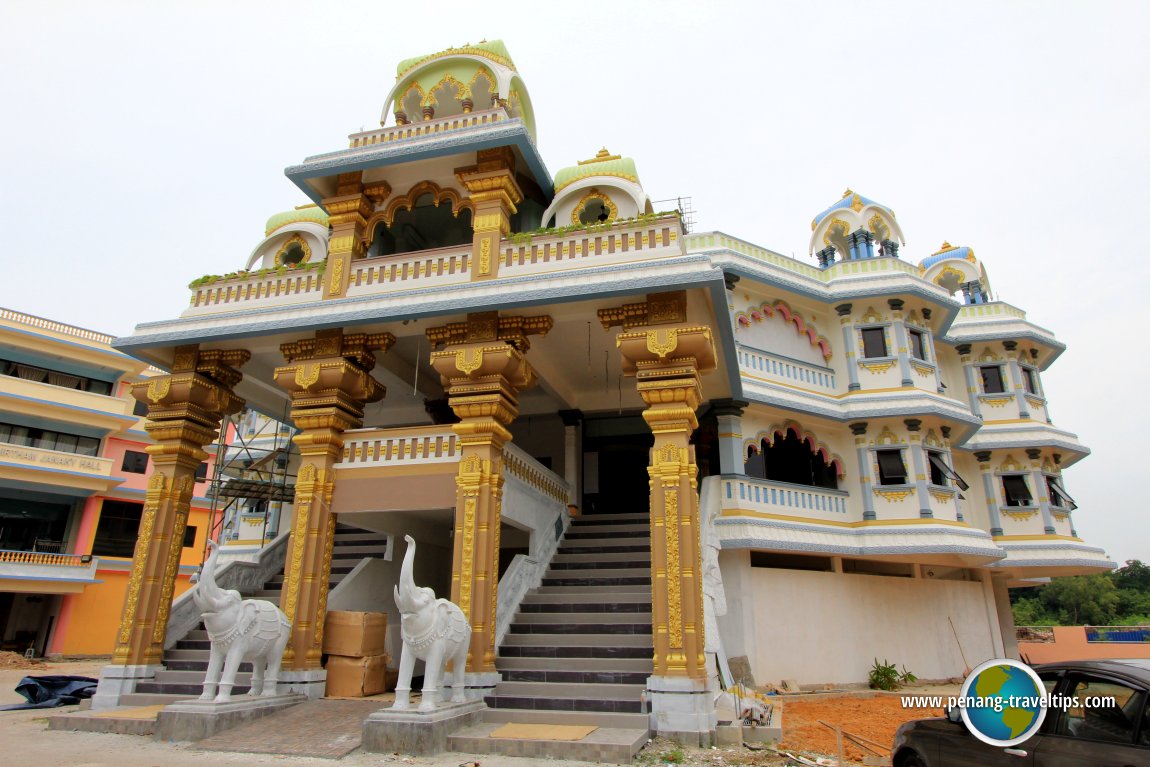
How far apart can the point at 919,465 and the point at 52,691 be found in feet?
57.1

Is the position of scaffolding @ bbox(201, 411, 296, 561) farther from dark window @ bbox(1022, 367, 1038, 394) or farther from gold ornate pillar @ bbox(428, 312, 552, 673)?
dark window @ bbox(1022, 367, 1038, 394)

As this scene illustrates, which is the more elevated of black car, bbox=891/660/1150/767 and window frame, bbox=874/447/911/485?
window frame, bbox=874/447/911/485

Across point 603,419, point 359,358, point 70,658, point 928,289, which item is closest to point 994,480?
point 928,289

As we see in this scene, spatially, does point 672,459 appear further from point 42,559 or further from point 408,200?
point 42,559

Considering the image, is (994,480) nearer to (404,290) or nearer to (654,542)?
(654,542)

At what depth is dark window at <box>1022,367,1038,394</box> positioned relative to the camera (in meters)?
20.6

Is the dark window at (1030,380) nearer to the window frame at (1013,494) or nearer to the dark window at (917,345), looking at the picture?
the window frame at (1013,494)

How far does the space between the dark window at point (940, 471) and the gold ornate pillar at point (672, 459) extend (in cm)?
1007

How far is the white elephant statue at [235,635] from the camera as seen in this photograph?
8.32 m

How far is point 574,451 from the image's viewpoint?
49.7 feet

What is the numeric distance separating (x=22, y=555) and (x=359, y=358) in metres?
18.8

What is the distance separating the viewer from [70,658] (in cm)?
2305

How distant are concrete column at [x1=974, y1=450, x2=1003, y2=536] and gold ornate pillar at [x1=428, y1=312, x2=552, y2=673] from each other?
15138mm

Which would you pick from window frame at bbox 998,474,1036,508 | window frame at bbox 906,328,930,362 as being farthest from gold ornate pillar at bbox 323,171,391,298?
window frame at bbox 998,474,1036,508
